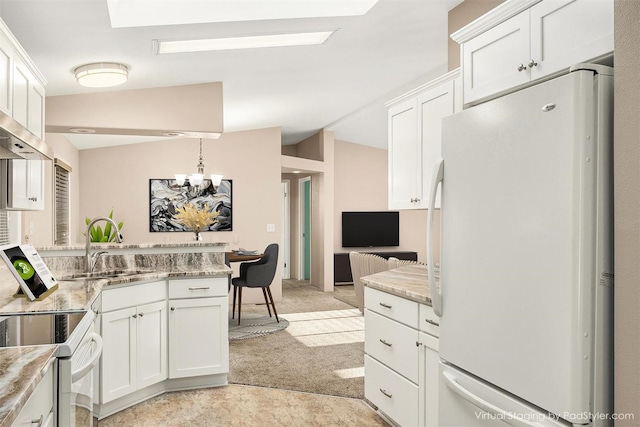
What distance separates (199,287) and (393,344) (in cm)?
153

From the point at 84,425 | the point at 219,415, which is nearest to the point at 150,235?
the point at 219,415

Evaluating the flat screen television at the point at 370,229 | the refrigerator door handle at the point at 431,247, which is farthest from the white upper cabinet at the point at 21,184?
the flat screen television at the point at 370,229

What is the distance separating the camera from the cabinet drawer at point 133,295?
124 inches

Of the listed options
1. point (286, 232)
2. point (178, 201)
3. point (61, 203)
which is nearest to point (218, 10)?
point (61, 203)

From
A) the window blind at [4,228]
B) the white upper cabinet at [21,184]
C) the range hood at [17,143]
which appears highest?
the range hood at [17,143]

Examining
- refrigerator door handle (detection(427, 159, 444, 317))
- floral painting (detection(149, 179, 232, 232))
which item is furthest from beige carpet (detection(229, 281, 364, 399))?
refrigerator door handle (detection(427, 159, 444, 317))

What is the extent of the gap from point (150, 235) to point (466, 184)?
5.87 meters

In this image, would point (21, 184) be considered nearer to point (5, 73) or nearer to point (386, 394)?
point (5, 73)

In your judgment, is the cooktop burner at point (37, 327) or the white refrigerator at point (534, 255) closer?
the white refrigerator at point (534, 255)

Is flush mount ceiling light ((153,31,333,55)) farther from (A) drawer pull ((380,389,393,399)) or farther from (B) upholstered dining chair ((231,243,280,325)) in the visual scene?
(B) upholstered dining chair ((231,243,280,325))

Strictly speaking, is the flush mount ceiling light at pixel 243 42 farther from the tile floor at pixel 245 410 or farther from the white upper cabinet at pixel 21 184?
the tile floor at pixel 245 410

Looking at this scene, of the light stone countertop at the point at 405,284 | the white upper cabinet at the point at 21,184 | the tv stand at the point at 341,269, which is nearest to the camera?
the light stone countertop at the point at 405,284

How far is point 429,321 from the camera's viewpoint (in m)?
2.47
